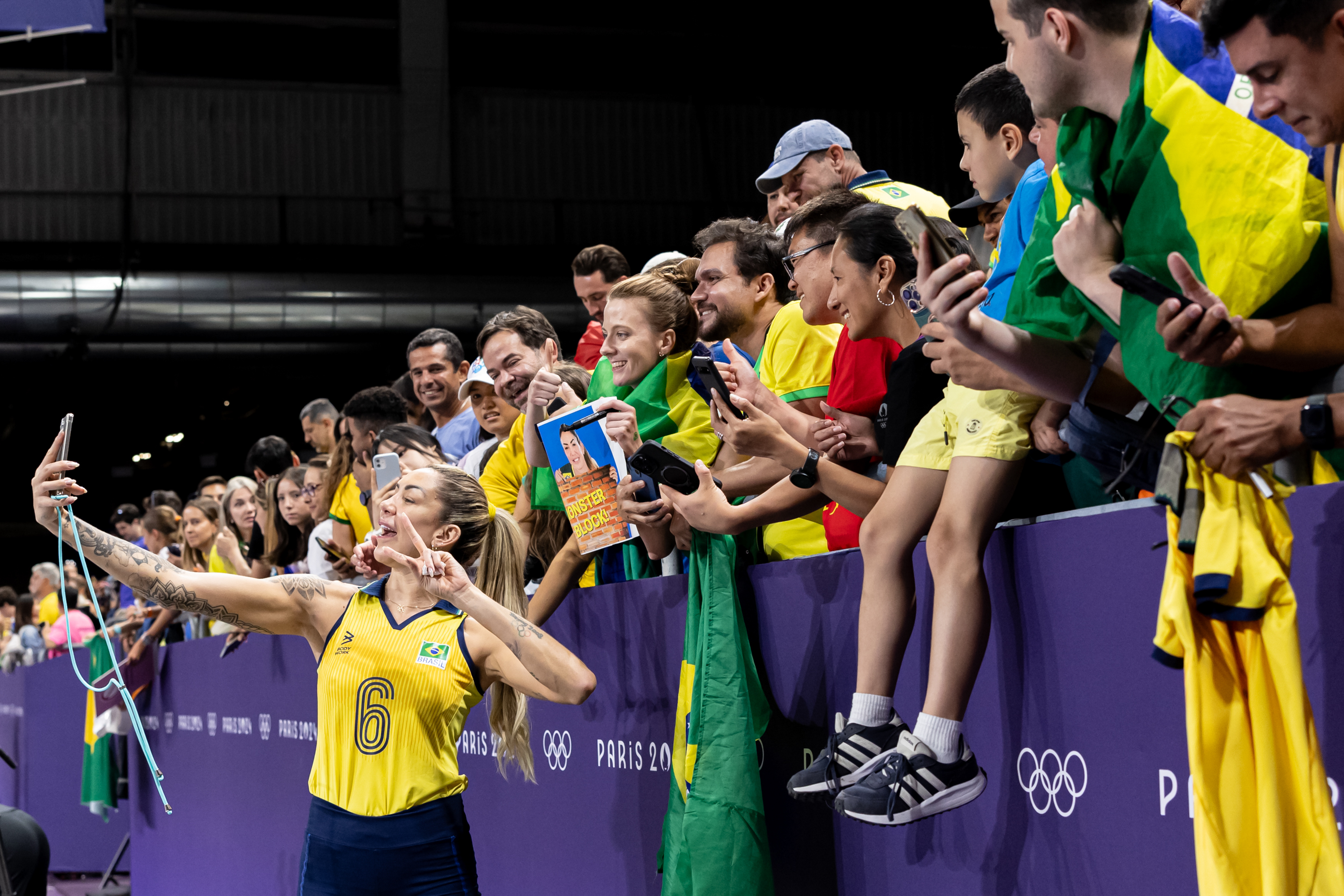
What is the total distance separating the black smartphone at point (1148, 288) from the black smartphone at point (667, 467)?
125cm

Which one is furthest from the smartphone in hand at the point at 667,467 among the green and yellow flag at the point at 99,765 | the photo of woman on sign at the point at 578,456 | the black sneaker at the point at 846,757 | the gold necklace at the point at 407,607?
the green and yellow flag at the point at 99,765

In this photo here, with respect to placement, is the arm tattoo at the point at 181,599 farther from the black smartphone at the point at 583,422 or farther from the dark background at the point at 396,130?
the dark background at the point at 396,130

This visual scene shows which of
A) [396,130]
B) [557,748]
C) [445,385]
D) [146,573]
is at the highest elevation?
[396,130]

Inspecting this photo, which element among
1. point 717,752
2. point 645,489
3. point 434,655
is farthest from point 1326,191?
point 434,655

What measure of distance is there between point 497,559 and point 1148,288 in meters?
2.06

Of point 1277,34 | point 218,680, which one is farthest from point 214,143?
point 1277,34

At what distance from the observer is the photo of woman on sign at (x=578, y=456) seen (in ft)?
9.96

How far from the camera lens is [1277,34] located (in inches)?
52.2

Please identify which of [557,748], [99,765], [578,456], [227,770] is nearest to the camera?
[578,456]

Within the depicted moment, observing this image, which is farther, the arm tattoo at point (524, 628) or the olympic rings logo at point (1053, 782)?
the arm tattoo at point (524, 628)

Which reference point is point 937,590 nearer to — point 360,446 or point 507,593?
point 507,593

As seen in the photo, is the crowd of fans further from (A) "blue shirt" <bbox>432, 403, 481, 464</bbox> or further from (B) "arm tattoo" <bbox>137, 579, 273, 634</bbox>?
(A) "blue shirt" <bbox>432, 403, 481, 464</bbox>

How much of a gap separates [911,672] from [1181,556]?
0.93 meters

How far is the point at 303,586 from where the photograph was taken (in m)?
3.17
